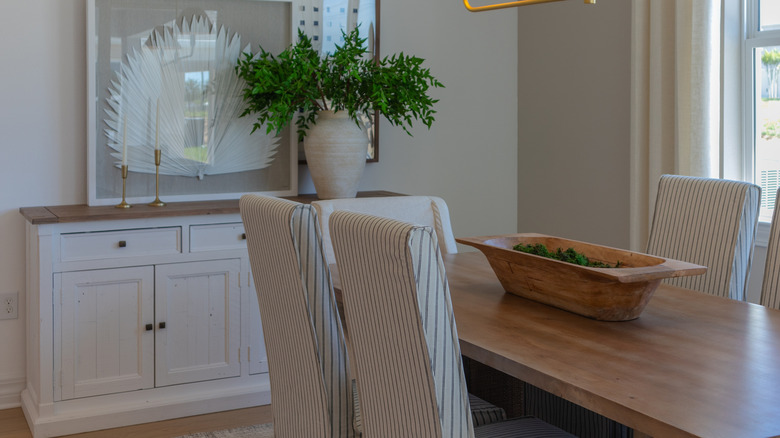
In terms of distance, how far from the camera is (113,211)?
127 inches

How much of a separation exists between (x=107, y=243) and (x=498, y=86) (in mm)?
2249

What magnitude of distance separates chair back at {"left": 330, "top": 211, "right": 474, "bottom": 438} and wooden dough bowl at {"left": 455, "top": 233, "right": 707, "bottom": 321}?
0.59 meters

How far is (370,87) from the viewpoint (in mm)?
3541

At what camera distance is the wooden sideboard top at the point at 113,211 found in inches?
121

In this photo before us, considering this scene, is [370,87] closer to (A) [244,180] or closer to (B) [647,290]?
(A) [244,180]

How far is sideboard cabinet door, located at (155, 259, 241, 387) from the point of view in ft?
10.8

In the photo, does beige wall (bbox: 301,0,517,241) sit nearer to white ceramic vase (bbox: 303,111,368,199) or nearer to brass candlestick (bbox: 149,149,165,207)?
white ceramic vase (bbox: 303,111,368,199)

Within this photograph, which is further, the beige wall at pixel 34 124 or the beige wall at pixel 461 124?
the beige wall at pixel 461 124

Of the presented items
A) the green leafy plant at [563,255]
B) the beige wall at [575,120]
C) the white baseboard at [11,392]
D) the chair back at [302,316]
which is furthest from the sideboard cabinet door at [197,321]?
the beige wall at [575,120]

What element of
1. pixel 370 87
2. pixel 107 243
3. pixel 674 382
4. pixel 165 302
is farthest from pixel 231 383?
pixel 674 382

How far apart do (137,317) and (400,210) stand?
45.6 inches

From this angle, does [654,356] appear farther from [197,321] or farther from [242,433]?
[197,321]

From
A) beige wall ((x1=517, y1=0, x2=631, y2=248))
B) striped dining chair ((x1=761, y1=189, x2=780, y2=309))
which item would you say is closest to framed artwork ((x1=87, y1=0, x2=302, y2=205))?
beige wall ((x1=517, y1=0, x2=631, y2=248))

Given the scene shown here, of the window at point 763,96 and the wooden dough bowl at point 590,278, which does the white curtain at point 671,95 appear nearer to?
the window at point 763,96
